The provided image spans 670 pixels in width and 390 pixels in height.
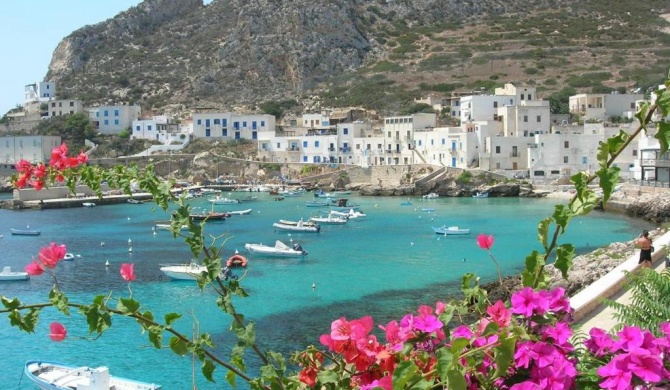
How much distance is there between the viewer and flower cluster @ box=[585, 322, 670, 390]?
2646 mm

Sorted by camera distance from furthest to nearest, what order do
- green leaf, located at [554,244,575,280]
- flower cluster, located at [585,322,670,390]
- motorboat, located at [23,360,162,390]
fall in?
motorboat, located at [23,360,162,390], green leaf, located at [554,244,575,280], flower cluster, located at [585,322,670,390]

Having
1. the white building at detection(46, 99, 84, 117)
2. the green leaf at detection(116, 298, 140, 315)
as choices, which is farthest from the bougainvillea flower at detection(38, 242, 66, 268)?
the white building at detection(46, 99, 84, 117)

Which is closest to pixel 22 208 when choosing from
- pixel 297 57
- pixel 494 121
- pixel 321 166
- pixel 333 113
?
pixel 321 166

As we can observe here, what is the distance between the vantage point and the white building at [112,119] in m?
88.8

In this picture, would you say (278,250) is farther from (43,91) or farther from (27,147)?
(43,91)

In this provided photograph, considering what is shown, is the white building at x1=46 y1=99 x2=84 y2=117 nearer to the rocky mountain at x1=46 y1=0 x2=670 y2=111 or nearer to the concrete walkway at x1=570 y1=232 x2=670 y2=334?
the rocky mountain at x1=46 y1=0 x2=670 y2=111

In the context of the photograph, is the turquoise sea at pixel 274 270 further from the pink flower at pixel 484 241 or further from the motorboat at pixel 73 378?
the pink flower at pixel 484 241

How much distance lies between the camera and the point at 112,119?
8881 cm

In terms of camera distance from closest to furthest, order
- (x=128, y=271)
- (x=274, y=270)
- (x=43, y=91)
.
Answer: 1. (x=128, y=271)
2. (x=274, y=270)
3. (x=43, y=91)

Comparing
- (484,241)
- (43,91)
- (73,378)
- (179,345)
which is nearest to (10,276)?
(73,378)

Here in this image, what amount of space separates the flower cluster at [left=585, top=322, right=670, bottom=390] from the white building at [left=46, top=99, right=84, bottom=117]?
3702 inches

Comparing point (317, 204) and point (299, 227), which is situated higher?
point (317, 204)

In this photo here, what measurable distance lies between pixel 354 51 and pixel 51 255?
106 metres

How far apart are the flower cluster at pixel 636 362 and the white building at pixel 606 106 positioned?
235 feet
